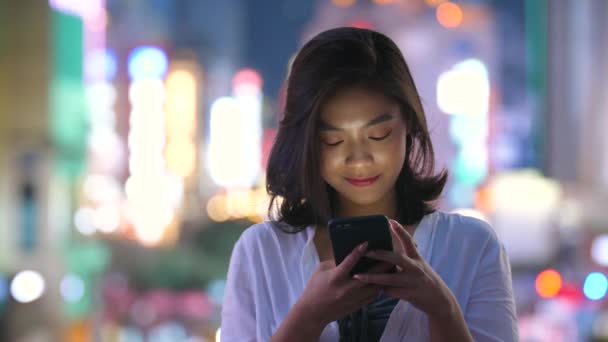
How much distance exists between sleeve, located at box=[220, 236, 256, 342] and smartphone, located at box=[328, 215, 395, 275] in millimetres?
160

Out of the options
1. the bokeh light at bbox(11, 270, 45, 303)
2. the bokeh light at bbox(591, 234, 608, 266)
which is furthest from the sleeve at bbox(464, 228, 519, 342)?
the bokeh light at bbox(591, 234, 608, 266)

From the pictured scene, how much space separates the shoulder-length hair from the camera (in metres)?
1.00

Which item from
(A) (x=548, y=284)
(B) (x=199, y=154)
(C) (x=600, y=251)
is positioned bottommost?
(A) (x=548, y=284)

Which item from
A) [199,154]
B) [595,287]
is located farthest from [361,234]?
[199,154]

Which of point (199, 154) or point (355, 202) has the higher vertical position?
point (355, 202)

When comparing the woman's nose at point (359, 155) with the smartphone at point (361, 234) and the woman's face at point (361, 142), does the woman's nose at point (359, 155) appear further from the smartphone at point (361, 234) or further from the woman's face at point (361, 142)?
the smartphone at point (361, 234)

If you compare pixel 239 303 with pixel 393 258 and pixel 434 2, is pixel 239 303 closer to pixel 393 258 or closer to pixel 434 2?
pixel 393 258

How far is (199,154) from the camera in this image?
20.2 metres

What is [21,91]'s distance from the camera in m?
11.8

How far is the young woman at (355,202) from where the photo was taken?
0.98 meters

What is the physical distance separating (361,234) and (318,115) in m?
0.17

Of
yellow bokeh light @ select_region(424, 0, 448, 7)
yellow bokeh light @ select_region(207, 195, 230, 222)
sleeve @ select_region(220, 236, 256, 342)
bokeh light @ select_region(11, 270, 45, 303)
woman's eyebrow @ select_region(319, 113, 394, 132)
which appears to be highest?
yellow bokeh light @ select_region(424, 0, 448, 7)

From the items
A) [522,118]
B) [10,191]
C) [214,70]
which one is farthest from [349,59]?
[214,70]

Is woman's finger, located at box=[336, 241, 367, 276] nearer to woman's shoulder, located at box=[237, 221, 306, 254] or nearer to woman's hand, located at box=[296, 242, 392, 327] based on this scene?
woman's hand, located at box=[296, 242, 392, 327]
